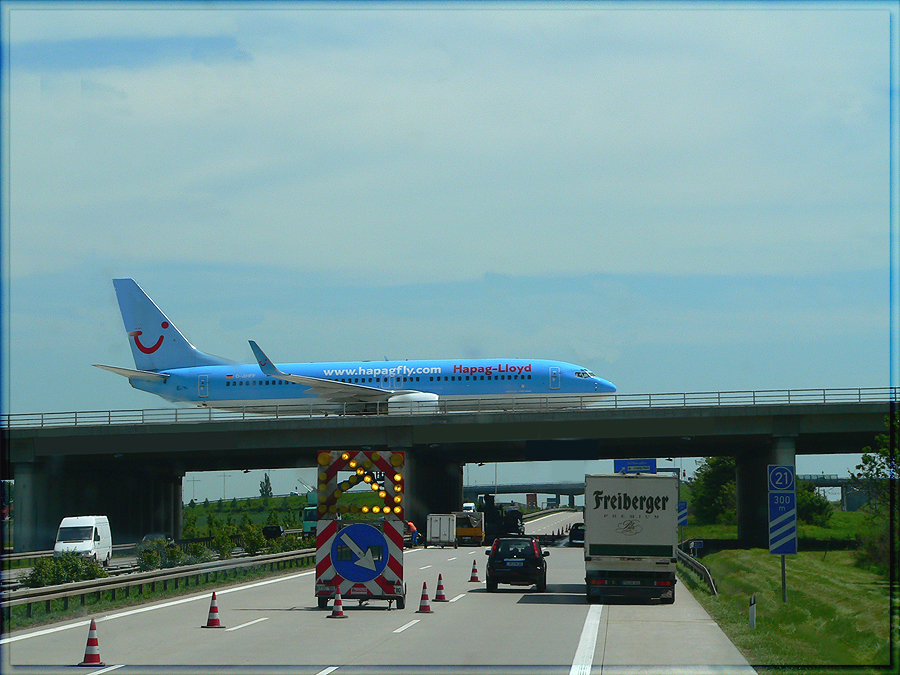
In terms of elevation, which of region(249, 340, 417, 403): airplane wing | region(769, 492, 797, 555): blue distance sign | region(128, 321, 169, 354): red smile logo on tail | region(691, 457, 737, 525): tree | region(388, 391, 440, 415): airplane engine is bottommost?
region(691, 457, 737, 525): tree

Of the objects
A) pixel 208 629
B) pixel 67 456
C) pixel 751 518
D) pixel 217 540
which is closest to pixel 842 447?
pixel 751 518

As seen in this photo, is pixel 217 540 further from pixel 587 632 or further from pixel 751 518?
pixel 751 518

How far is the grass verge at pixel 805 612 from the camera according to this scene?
55.2ft

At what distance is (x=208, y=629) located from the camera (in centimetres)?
2005

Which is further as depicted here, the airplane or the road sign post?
the airplane

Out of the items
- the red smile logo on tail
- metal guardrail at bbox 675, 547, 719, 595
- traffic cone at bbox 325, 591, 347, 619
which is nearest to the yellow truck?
metal guardrail at bbox 675, 547, 719, 595

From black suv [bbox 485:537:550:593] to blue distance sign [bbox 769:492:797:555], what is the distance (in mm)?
7844

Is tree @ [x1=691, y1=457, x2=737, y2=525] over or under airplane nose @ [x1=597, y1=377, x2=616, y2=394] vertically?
under

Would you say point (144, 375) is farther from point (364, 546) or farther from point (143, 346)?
point (364, 546)

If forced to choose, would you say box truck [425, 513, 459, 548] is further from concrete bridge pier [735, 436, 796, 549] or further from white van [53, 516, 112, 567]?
white van [53, 516, 112, 567]

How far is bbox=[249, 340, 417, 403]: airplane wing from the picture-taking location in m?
61.9

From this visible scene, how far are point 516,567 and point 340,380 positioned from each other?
1413 inches

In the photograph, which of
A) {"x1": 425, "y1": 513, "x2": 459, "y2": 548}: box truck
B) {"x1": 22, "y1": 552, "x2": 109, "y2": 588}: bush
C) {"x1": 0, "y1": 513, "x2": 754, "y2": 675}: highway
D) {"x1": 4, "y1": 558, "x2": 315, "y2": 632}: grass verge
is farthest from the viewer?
{"x1": 425, "y1": 513, "x2": 459, "y2": 548}: box truck

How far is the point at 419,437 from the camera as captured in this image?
58312 millimetres
